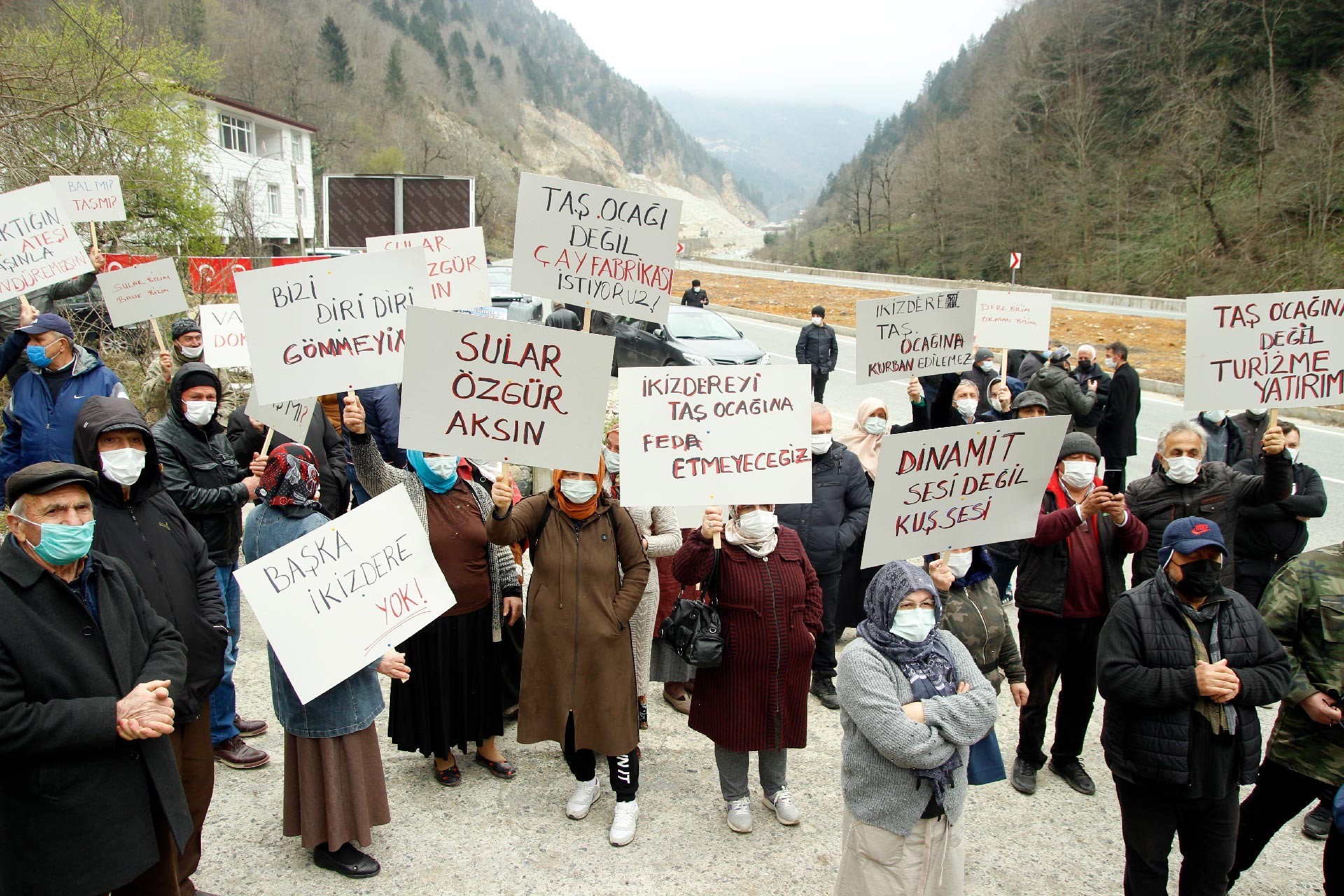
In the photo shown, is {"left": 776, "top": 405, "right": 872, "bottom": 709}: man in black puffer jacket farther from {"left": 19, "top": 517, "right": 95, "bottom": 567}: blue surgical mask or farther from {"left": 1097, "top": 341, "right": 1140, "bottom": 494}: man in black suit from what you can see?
{"left": 1097, "top": 341, "right": 1140, "bottom": 494}: man in black suit

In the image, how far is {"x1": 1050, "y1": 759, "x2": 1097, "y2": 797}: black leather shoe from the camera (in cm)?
457

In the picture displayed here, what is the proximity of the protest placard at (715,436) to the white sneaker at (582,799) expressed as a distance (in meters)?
1.52

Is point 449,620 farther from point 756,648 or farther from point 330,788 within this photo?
point 756,648

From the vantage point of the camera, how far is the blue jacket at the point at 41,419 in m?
5.73

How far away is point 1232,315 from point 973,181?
52.6 meters

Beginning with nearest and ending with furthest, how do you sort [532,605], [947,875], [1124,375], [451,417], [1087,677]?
[947,875] < [451,417] < [532,605] < [1087,677] < [1124,375]

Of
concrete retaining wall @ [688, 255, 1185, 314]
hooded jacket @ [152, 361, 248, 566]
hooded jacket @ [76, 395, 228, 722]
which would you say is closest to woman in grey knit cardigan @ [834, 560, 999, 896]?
hooded jacket @ [76, 395, 228, 722]

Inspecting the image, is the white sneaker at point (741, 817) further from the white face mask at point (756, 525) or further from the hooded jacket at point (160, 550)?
the hooded jacket at point (160, 550)

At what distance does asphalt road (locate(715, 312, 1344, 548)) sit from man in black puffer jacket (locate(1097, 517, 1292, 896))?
208 inches

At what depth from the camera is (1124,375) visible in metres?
8.55

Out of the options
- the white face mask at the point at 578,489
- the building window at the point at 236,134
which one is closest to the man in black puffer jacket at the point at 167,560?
the white face mask at the point at 578,489

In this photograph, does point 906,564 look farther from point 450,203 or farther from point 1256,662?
point 450,203

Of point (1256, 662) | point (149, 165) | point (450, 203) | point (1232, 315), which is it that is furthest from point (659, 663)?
point (149, 165)

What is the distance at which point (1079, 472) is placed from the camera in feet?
14.9
